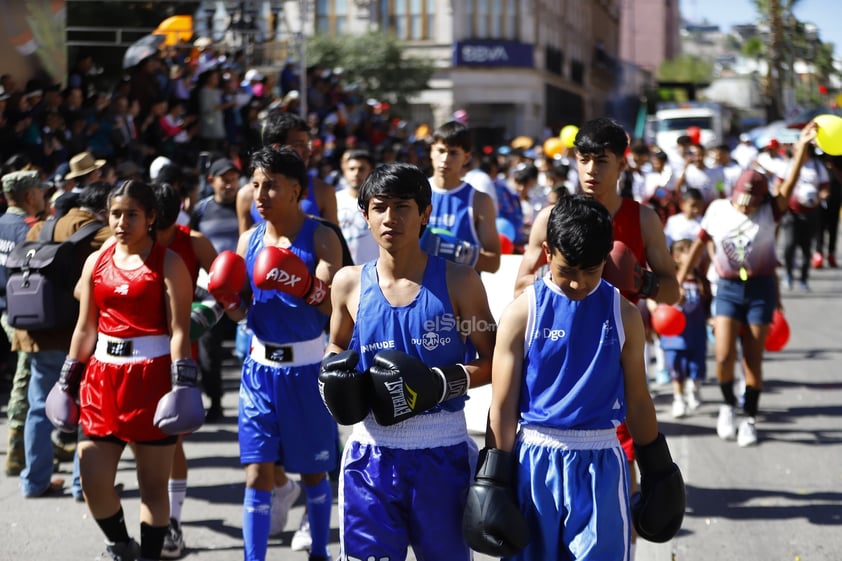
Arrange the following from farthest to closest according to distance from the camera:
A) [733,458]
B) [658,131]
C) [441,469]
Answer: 1. [658,131]
2. [733,458]
3. [441,469]

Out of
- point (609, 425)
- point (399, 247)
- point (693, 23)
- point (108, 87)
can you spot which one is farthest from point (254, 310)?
point (693, 23)

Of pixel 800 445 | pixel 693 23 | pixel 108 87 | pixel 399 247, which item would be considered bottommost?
pixel 800 445

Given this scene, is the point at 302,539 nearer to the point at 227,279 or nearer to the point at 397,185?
the point at 227,279

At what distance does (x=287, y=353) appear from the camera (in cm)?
537

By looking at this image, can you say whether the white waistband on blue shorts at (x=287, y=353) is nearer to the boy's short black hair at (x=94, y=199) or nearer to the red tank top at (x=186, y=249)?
the red tank top at (x=186, y=249)

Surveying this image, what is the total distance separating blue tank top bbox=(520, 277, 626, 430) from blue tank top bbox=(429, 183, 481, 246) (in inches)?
131

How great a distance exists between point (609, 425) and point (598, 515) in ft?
0.99

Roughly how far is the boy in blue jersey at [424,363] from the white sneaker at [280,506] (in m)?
2.24

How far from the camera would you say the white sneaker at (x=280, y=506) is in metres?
6.31

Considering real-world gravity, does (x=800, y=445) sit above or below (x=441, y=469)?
below

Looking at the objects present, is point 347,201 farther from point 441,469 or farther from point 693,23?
point 693,23

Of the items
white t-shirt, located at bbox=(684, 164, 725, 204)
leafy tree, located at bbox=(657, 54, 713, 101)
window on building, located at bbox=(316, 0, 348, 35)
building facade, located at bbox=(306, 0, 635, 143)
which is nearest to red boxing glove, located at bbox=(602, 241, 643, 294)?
white t-shirt, located at bbox=(684, 164, 725, 204)

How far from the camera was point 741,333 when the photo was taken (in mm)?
8523

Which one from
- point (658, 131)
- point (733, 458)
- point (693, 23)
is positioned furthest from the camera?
point (693, 23)
